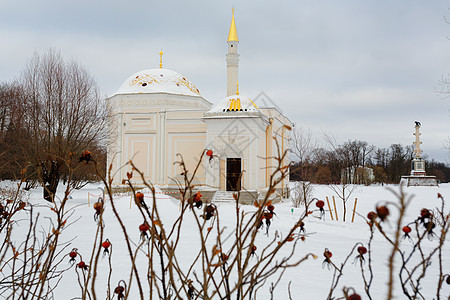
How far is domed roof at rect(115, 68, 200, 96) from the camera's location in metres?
20.7

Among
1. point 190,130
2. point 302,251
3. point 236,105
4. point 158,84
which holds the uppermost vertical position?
point 158,84

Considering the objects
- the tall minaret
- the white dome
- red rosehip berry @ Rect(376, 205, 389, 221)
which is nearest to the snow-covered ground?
red rosehip berry @ Rect(376, 205, 389, 221)

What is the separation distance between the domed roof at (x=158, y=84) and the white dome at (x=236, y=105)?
148 inches

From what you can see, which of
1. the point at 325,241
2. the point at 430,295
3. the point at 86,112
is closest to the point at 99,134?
the point at 86,112

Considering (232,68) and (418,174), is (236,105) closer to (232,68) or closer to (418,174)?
(232,68)

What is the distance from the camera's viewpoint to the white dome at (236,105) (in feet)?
57.7

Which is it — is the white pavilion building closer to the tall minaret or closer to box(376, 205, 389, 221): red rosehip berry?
the tall minaret

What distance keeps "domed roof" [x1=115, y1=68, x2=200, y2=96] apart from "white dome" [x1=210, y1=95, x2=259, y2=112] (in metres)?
3.75

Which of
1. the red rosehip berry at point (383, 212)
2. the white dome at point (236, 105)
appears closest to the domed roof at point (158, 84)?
the white dome at point (236, 105)

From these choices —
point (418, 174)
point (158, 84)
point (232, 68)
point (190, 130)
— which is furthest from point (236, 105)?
point (418, 174)

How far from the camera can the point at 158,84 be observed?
21.0 m

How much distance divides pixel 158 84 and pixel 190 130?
384 centimetres

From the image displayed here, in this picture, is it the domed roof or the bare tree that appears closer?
the bare tree

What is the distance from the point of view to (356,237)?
862 cm
